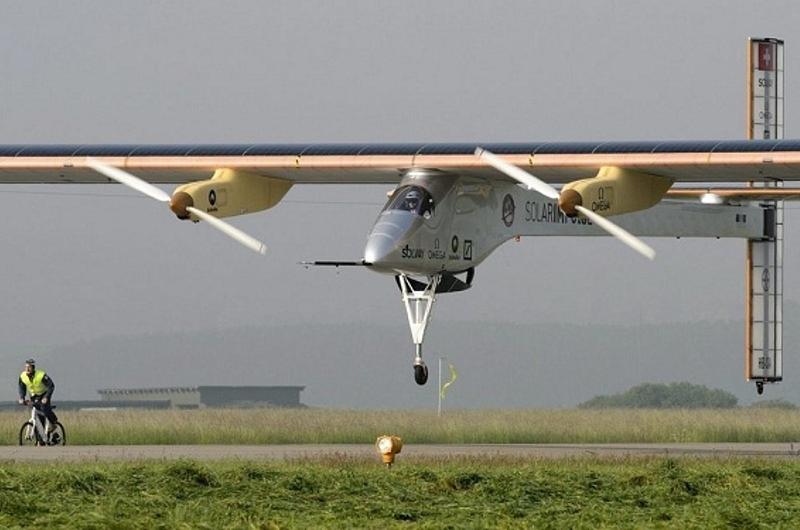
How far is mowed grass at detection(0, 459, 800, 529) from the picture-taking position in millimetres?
16828

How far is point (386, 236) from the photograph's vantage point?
113 ft

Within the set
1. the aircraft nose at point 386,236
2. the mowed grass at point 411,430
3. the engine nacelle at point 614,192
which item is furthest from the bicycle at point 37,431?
the engine nacelle at point 614,192

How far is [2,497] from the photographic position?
1780 centimetres

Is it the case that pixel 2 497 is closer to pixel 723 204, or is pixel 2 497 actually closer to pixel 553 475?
pixel 553 475

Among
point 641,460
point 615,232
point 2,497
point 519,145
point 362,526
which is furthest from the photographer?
point 519,145

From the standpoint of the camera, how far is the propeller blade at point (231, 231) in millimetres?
31953

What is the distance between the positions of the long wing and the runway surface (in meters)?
5.40

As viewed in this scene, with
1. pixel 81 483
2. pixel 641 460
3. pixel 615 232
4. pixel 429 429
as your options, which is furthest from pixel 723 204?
pixel 81 483

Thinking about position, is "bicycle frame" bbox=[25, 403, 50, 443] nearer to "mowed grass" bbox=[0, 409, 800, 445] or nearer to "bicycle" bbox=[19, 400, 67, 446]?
"bicycle" bbox=[19, 400, 67, 446]

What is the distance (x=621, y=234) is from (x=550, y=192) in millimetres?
1964

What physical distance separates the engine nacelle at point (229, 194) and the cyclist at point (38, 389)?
4113mm

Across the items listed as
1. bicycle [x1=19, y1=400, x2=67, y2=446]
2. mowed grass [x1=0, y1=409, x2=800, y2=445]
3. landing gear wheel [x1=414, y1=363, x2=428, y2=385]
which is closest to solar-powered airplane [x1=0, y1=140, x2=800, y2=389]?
landing gear wheel [x1=414, y1=363, x2=428, y2=385]

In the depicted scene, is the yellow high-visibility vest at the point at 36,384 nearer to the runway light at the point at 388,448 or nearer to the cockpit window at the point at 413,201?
the cockpit window at the point at 413,201

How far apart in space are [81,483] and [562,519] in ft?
18.6
